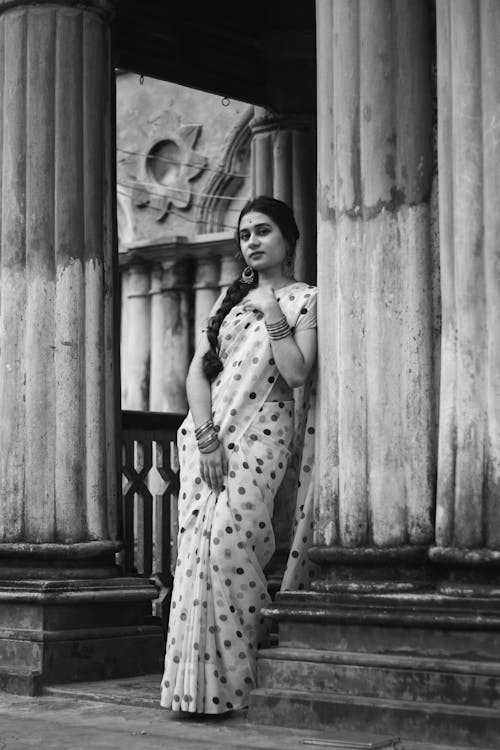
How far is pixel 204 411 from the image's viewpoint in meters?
6.33

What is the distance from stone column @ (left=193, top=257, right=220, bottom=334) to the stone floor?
33.3 feet

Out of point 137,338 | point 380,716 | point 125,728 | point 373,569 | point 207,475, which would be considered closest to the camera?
point 380,716

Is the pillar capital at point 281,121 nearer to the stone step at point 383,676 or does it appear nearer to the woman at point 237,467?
the woman at point 237,467

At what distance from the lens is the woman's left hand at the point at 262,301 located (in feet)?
20.2

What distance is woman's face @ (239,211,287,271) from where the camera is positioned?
6.44 meters

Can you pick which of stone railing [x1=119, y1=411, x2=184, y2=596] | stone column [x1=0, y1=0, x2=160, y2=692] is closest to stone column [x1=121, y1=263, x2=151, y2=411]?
stone railing [x1=119, y1=411, x2=184, y2=596]

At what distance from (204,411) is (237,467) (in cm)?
31

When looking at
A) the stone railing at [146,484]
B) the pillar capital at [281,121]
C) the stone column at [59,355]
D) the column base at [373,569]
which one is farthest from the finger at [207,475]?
the pillar capital at [281,121]

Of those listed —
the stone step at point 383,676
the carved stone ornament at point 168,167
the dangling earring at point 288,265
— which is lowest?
the stone step at point 383,676

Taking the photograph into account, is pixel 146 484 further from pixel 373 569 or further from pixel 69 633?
pixel 373 569

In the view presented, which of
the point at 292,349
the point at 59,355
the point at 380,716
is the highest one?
the point at 59,355

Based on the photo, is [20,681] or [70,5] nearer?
[20,681]

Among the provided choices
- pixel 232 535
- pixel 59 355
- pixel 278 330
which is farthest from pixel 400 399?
pixel 59 355

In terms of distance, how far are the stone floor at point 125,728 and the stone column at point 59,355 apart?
0.45 meters
